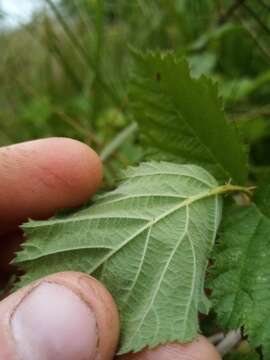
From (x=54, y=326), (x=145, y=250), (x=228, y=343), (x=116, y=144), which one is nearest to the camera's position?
(x=54, y=326)

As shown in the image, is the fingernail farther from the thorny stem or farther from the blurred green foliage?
the blurred green foliage

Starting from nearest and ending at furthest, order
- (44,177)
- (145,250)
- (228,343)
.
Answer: (145,250), (228,343), (44,177)

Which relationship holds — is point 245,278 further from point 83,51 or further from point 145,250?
point 83,51

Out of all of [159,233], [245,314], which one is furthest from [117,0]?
[245,314]

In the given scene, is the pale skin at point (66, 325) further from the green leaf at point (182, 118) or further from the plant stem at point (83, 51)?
the plant stem at point (83, 51)

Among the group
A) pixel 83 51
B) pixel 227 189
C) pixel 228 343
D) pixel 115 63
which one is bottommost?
pixel 228 343

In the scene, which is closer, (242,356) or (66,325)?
(66,325)

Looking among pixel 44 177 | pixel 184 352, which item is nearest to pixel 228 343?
pixel 184 352
